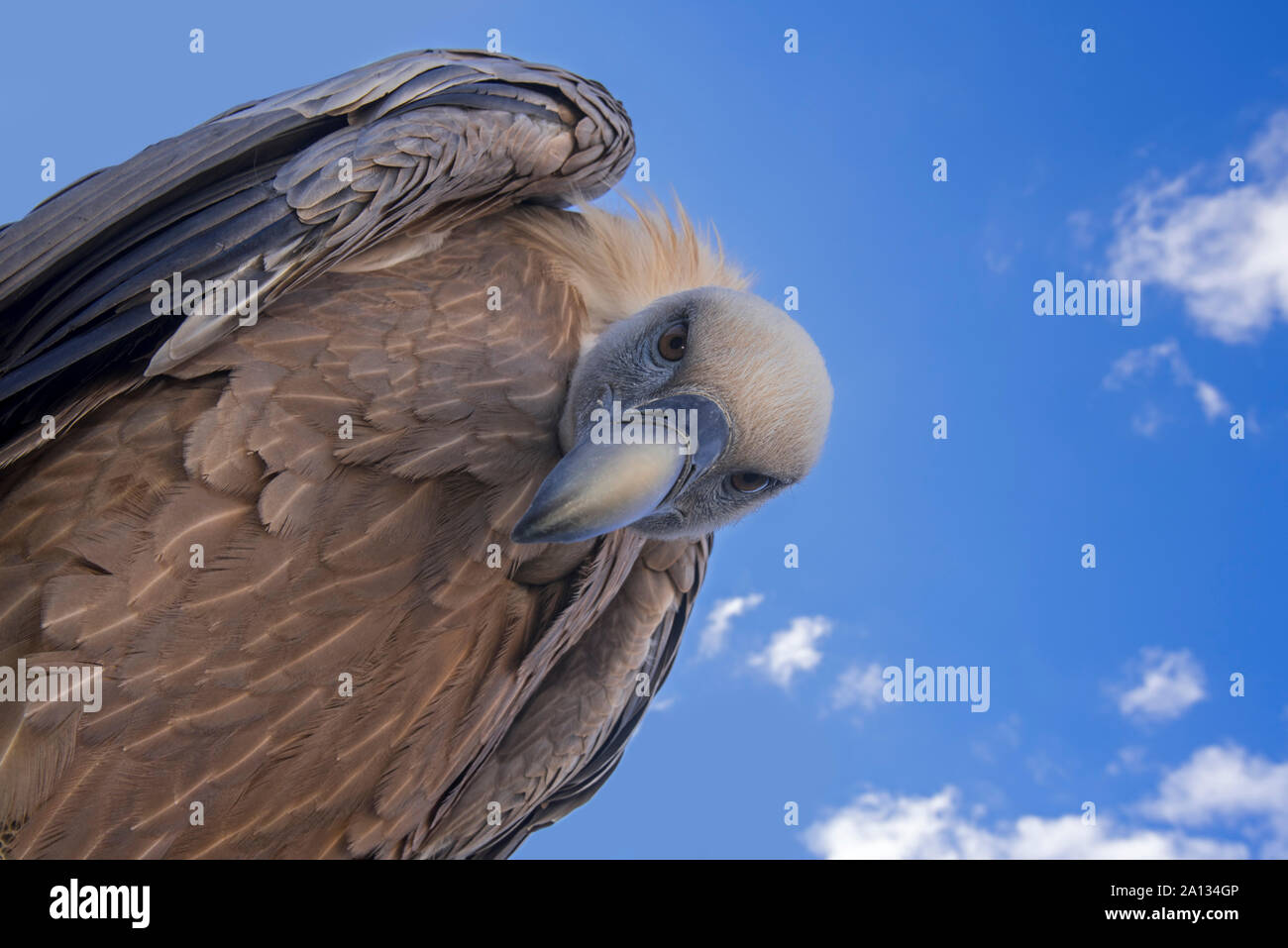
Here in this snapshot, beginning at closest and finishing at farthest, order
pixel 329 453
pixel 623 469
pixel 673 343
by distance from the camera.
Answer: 1. pixel 623 469
2. pixel 329 453
3. pixel 673 343

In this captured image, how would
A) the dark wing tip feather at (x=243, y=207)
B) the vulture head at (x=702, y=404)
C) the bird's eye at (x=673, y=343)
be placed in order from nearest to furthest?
the dark wing tip feather at (x=243, y=207)
the vulture head at (x=702, y=404)
the bird's eye at (x=673, y=343)

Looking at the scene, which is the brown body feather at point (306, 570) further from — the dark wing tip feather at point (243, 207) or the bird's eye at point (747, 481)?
the bird's eye at point (747, 481)

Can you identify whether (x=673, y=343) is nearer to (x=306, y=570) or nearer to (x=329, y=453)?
(x=329, y=453)

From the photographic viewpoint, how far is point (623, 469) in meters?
2.45

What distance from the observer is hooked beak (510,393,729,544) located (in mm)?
2352

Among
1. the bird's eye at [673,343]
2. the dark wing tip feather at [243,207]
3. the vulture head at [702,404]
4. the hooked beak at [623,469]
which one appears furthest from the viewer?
the bird's eye at [673,343]

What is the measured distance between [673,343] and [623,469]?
61 cm

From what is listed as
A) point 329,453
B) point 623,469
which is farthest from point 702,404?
point 329,453

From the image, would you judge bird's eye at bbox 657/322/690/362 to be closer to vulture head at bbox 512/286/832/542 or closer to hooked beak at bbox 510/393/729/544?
vulture head at bbox 512/286/832/542

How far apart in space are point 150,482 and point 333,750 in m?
0.88

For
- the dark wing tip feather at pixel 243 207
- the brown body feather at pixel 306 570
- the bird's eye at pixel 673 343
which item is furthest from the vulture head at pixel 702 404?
the dark wing tip feather at pixel 243 207

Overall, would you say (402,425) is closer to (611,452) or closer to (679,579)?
(611,452)

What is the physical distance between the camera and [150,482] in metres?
2.55

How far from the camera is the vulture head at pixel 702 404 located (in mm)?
2670
